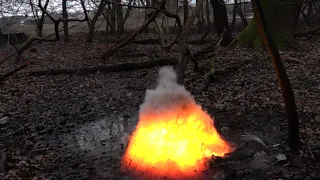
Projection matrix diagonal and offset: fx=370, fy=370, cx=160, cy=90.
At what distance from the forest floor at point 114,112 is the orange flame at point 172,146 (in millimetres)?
412

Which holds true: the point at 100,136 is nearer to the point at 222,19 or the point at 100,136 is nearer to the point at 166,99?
the point at 166,99

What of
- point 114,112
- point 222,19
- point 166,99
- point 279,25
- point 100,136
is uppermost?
point 222,19

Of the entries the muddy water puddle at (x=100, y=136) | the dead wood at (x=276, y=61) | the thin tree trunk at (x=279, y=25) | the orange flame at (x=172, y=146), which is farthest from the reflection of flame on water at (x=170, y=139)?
the thin tree trunk at (x=279, y=25)

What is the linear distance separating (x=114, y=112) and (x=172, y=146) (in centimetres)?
358

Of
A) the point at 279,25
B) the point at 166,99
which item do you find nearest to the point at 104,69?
the point at 279,25

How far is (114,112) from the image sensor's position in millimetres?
8648

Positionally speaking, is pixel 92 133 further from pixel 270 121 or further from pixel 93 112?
pixel 270 121

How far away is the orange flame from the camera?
5.19 meters

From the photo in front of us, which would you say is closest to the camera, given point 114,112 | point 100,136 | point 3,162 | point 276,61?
point 276,61

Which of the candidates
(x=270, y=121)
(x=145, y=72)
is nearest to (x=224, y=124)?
(x=270, y=121)

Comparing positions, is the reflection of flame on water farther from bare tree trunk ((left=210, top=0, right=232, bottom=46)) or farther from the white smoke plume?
bare tree trunk ((left=210, top=0, right=232, bottom=46))

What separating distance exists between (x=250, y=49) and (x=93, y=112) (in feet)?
21.7

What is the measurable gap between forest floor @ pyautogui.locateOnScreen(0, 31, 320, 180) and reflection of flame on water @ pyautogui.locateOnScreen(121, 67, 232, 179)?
1.50ft

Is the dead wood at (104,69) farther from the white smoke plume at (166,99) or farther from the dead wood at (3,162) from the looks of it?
the white smoke plume at (166,99)
